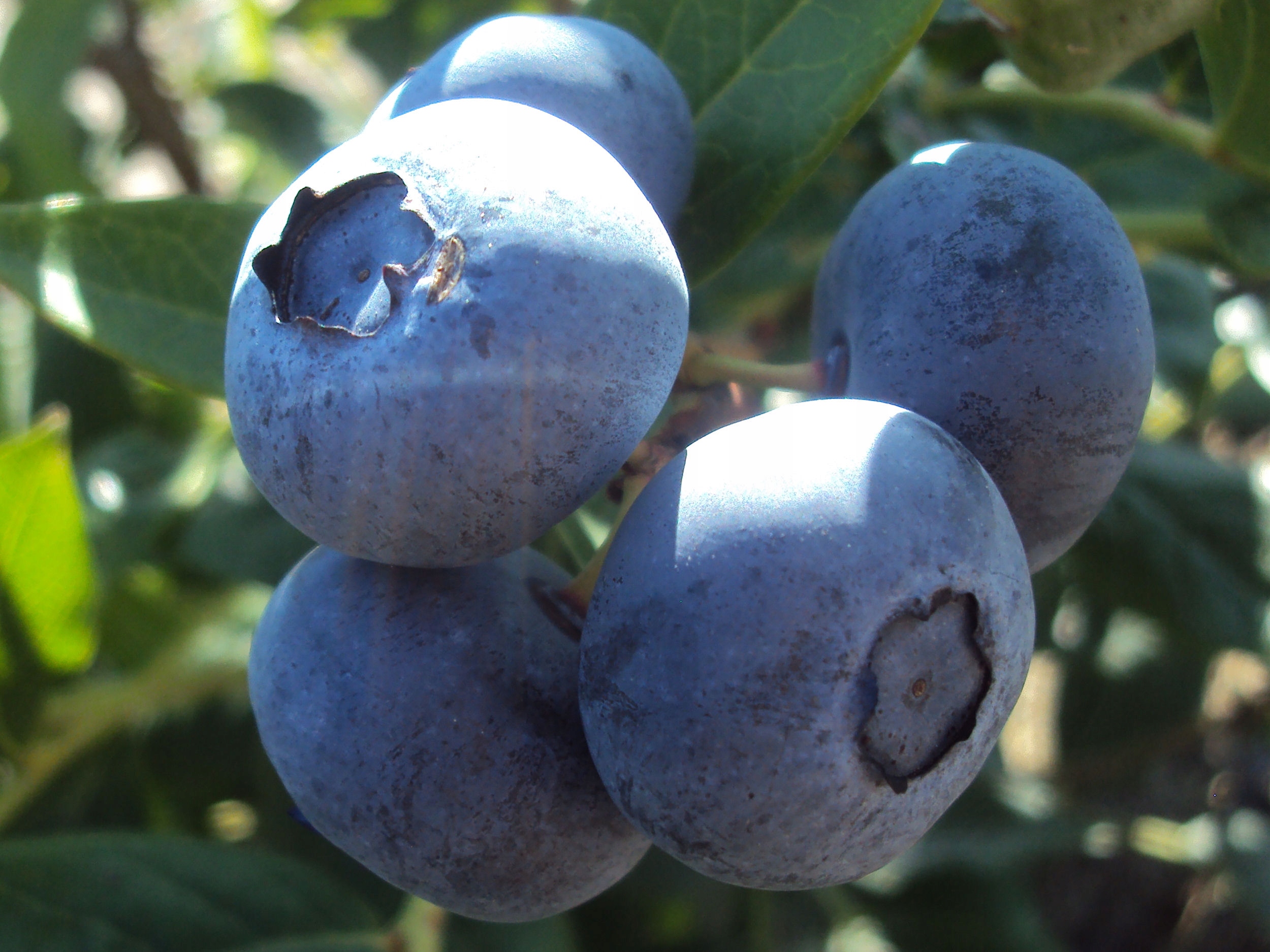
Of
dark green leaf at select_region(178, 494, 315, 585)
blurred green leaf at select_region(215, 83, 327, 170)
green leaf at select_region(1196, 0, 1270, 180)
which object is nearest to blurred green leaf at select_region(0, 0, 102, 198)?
blurred green leaf at select_region(215, 83, 327, 170)

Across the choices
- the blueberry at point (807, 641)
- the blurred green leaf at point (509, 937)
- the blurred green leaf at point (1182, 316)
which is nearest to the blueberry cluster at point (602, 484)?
the blueberry at point (807, 641)

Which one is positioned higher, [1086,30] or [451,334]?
[451,334]

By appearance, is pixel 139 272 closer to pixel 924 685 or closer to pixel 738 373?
pixel 738 373

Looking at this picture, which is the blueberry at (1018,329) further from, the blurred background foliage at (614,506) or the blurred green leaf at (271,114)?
the blurred green leaf at (271,114)

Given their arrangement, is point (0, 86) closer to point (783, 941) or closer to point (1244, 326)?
point (783, 941)

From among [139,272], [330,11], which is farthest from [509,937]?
[330,11]
